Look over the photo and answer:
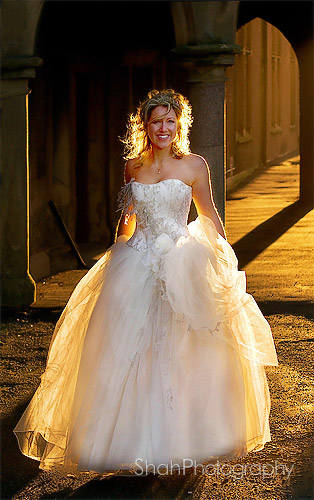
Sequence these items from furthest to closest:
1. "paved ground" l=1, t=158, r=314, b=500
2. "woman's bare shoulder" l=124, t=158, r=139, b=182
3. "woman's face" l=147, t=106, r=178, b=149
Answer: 1. "woman's bare shoulder" l=124, t=158, r=139, b=182
2. "woman's face" l=147, t=106, r=178, b=149
3. "paved ground" l=1, t=158, r=314, b=500

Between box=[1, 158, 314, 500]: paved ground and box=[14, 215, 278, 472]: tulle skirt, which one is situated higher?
box=[14, 215, 278, 472]: tulle skirt

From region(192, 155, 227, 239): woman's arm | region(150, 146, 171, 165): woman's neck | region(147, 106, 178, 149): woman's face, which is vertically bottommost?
region(192, 155, 227, 239): woman's arm

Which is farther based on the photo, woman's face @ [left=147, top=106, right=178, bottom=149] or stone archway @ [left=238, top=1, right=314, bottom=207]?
stone archway @ [left=238, top=1, right=314, bottom=207]

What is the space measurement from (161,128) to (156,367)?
1.25m

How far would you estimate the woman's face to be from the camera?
501 centimetres

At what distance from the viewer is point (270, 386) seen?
6.45m

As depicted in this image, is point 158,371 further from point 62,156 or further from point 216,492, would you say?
point 62,156

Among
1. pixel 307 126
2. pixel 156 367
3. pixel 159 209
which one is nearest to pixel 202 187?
pixel 159 209

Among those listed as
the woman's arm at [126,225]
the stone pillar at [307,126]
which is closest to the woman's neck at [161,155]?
the woman's arm at [126,225]

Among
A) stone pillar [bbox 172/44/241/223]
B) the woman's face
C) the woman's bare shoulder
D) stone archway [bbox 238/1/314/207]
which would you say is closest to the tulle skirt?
the woman's bare shoulder

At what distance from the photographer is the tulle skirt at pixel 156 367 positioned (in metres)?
4.60

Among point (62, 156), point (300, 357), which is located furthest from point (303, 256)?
point (300, 357)

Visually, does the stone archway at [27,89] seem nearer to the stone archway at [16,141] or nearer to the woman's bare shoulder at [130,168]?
the stone archway at [16,141]

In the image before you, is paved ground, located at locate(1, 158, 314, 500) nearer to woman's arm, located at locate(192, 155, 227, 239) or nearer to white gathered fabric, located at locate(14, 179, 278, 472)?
white gathered fabric, located at locate(14, 179, 278, 472)
